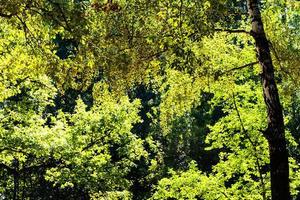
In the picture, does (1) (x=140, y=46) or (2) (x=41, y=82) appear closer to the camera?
(1) (x=140, y=46)

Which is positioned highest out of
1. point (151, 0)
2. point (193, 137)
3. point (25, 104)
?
point (193, 137)

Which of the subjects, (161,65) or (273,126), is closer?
(273,126)

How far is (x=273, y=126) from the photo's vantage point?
6.61 m

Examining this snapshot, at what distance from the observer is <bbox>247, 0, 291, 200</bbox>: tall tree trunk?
6.45 meters

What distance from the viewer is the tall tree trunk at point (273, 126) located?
6.45 metres

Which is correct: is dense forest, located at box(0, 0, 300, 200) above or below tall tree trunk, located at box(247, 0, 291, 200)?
above

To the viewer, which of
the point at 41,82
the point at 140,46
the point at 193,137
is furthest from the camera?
the point at 193,137

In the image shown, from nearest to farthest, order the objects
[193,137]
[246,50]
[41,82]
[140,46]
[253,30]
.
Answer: [253,30]
[140,46]
[246,50]
[41,82]
[193,137]

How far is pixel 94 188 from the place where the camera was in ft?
63.3

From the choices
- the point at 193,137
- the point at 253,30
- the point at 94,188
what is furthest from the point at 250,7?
the point at 193,137

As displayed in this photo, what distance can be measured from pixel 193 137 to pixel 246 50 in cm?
2340

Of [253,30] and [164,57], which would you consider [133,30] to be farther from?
[253,30]

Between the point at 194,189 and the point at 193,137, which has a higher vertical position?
the point at 193,137

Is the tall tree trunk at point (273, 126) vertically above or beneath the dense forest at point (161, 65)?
beneath
